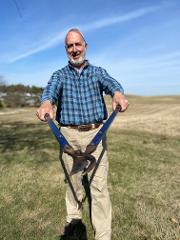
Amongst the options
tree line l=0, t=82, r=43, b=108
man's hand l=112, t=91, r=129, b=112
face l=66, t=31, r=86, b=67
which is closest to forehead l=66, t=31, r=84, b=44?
face l=66, t=31, r=86, b=67

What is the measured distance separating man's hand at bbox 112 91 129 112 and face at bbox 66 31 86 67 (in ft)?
2.56

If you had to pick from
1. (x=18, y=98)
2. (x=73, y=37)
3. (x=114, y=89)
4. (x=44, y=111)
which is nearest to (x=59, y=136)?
(x=44, y=111)

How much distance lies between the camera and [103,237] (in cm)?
479

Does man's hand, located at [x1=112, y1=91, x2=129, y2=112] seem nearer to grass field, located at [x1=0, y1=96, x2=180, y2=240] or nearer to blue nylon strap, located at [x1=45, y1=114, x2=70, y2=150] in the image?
blue nylon strap, located at [x1=45, y1=114, x2=70, y2=150]

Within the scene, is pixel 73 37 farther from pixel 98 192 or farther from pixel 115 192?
pixel 115 192

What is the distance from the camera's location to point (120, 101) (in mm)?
4066

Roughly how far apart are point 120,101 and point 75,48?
1042 mm

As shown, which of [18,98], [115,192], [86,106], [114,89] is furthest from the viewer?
[18,98]

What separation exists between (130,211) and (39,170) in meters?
3.28

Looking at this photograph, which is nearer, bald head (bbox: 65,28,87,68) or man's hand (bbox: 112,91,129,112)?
man's hand (bbox: 112,91,129,112)

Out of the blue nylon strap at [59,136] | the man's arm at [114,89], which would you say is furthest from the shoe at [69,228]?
the blue nylon strap at [59,136]

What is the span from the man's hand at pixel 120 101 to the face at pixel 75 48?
78 cm

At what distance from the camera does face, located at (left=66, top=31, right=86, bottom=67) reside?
4703 mm

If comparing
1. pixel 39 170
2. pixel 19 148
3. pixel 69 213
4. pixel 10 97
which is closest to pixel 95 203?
pixel 69 213
